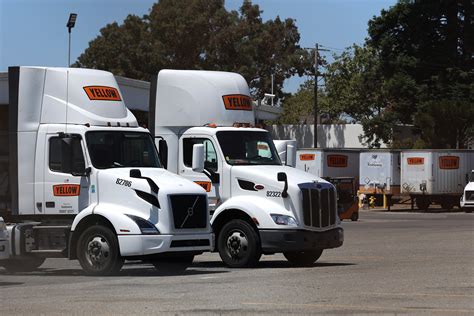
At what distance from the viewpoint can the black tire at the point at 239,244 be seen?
831 inches

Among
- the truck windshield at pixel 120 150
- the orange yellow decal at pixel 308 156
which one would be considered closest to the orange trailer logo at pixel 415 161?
the orange yellow decal at pixel 308 156

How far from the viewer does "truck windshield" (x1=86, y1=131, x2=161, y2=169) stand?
Answer: 20.2 meters

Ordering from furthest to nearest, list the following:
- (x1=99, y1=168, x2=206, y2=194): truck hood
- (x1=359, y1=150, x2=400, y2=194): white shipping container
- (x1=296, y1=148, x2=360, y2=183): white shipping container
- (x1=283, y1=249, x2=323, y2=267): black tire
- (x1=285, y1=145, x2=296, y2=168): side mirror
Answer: (x1=359, y1=150, x2=400, y2=194): white shipping container
(x1=296, y1=148, x2=360, y2=183): white shipping container
(x1=285, y1=145, x2=296, y2=168): side mirror
(x1=283, y1=249, x2=323, y2=267): black tire
(x1=99, y1=168, x2=206, y2=194): truck hood

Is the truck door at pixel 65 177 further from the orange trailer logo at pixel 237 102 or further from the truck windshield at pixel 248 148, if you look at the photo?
the orange trailer logo at pixel 237 102

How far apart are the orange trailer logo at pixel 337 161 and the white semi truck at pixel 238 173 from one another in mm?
37355

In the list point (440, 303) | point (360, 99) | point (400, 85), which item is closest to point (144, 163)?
point (440, 303)

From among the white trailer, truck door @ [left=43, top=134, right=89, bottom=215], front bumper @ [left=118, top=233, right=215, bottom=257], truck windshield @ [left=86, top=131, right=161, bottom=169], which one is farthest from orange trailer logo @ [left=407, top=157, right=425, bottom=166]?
front bumper @ [left=118, top=233, right=215, bottom=257]

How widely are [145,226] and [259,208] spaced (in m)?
2.79

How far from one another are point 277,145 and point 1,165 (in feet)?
18.8

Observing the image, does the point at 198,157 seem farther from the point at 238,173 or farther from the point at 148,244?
the point at 148,244

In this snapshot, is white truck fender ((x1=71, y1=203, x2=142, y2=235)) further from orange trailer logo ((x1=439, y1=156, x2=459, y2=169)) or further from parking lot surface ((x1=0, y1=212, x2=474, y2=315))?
orange trailer logo ((x1=439, y1=156, x2=459, y2=169))

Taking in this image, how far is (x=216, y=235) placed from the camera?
21734 millimetres

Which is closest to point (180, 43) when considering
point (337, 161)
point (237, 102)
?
point (337, 161)

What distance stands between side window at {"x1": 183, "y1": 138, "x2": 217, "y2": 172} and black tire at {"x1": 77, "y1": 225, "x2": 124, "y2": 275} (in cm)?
343
